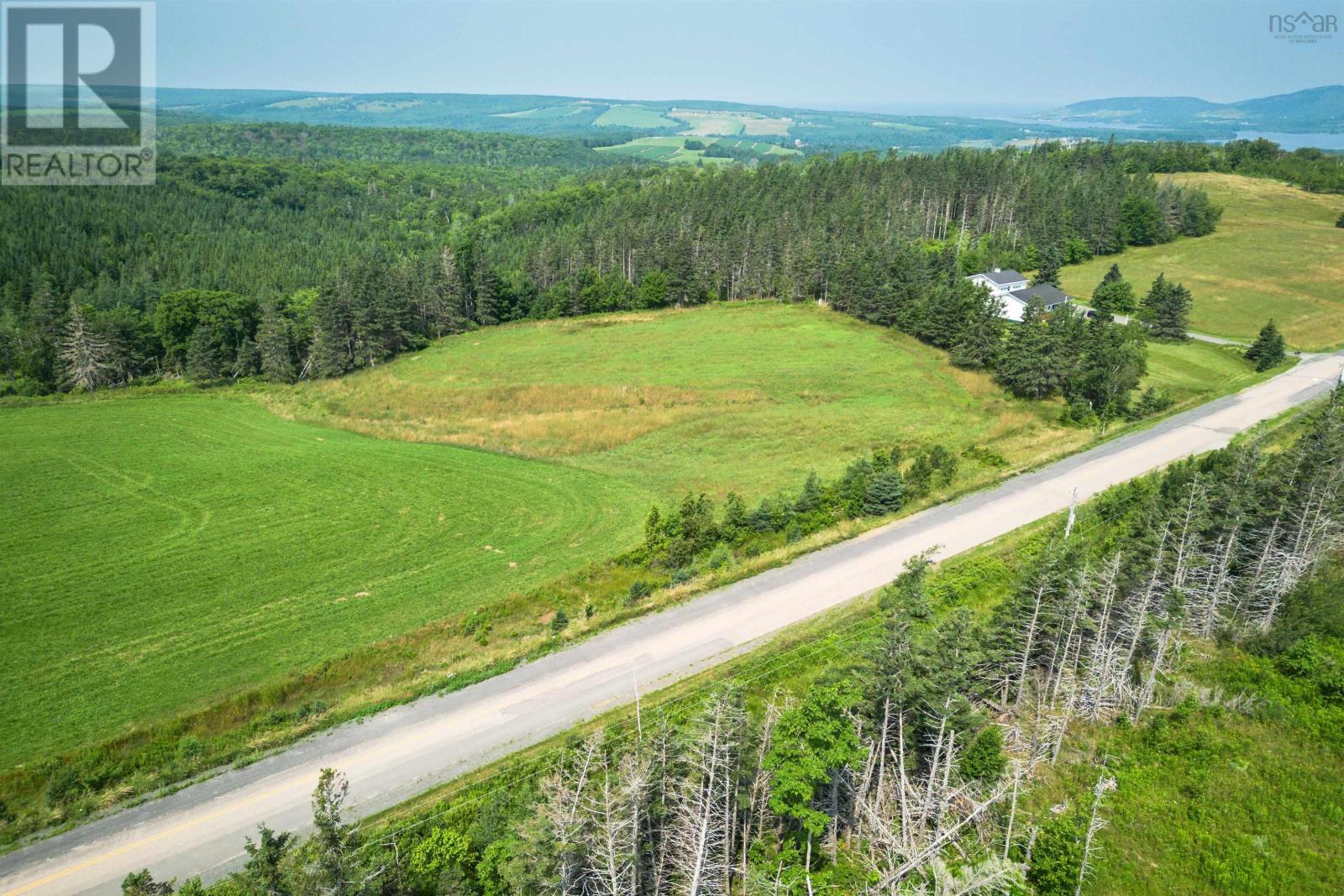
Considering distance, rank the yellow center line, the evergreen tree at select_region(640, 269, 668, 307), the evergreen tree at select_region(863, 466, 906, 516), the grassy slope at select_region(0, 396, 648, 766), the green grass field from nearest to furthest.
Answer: the yellow center line → the grassy slope at select_region(0, 396, 648, 766) → the green grass field → the evergreen tree at select_region(863, 466, 906, 516) → the evergreen tree at select_region(640, 269, 668, 307)

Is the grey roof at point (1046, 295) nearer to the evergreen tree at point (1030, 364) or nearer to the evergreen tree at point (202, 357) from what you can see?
the evergreen tree at point (1030, 364)

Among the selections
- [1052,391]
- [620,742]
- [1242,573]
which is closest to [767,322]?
[1052,391]

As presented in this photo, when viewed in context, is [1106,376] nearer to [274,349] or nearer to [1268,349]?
[1268,349]

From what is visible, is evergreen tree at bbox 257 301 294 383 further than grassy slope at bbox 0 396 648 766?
Yes

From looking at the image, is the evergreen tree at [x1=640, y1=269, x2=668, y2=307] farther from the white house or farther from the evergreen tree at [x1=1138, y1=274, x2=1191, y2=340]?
the evergreen tree at [x1=1138, y1=274, x2=1191, y2=340]

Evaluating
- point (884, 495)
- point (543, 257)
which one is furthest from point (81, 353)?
point (884, 495)

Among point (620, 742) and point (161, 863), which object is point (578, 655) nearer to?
point (620, 742)

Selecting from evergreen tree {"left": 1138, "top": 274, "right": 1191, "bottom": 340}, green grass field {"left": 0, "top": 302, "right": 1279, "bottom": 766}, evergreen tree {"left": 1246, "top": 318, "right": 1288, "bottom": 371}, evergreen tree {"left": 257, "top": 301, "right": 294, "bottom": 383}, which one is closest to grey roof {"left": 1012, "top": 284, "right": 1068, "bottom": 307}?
evergreen tree {"left": 1138, "top": 274, "right": 1191, "bottom": 340}

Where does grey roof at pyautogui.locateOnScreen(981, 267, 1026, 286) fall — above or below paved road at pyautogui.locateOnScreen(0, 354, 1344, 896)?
above
